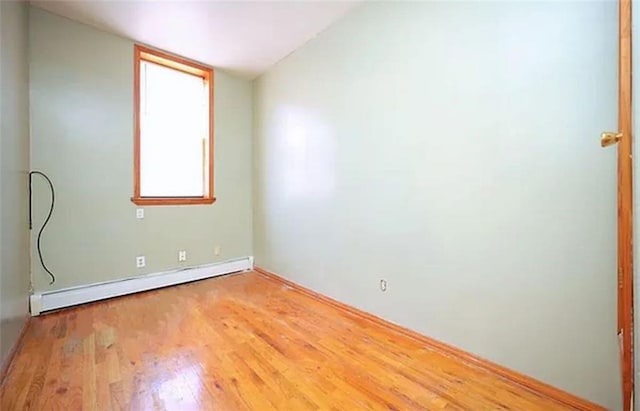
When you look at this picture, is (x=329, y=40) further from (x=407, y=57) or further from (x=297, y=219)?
(x=297, y=219)

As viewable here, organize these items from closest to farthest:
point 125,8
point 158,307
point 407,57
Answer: point 407,57, point 125,8, point 158,307

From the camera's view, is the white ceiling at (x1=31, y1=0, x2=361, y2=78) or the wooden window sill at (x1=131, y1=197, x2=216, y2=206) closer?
the white ceiling at (x1=31, y1=0, x2=361, y2=78)

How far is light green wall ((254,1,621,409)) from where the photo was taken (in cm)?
149

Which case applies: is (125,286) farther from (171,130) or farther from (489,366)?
(489,366)

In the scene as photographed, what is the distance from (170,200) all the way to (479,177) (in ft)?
10.8

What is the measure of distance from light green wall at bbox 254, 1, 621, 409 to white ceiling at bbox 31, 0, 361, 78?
294 millimetres

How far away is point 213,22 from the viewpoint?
2850mm

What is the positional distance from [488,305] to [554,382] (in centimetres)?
47

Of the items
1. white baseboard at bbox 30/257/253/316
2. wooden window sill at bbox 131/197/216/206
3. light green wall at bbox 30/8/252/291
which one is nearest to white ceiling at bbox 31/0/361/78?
light green wall at bbox 30/8/252/291

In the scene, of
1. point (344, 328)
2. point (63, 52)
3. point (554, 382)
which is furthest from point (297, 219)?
point (63, 52)

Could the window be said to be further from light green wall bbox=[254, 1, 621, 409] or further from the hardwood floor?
light green wall bbox=[254, 1, 621, 409]

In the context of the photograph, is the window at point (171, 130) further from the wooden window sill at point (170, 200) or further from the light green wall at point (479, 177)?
the light green wall at point (479, 177)

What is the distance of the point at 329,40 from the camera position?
2.97 metres

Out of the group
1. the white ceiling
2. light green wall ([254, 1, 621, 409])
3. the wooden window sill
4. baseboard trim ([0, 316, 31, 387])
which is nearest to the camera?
light green wall ([254, 1, 621, 409])
